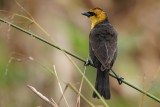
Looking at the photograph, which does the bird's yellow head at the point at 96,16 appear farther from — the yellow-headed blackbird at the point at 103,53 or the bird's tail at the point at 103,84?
the bird's tail at the point at 103,84

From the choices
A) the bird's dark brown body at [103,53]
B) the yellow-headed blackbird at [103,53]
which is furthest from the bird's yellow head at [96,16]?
the bird's dark brown body at [103,53]

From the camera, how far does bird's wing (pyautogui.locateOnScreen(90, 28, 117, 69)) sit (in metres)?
4.28

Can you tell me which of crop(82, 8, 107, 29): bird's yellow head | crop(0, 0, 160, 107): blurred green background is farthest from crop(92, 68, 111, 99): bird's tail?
crop(0, 0, 160, 107): blurred green background

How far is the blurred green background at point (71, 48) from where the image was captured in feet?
19.5

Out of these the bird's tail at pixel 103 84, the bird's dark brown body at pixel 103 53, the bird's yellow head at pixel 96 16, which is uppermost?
the bird's yellow head at pixel 96 16

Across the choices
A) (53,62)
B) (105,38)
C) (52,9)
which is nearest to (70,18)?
(52,9)

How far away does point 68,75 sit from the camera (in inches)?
228

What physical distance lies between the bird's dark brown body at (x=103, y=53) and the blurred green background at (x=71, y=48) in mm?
1018

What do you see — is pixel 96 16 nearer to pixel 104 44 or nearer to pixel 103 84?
pixel 104 44

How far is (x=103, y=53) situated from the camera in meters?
4.34

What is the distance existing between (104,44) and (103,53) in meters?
0.16

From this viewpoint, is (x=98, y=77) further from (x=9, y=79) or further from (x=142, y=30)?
(x=142, y=30)

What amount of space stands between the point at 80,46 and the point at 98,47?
1.74 metres

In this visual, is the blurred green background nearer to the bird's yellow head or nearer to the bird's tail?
the bird's yellow head
